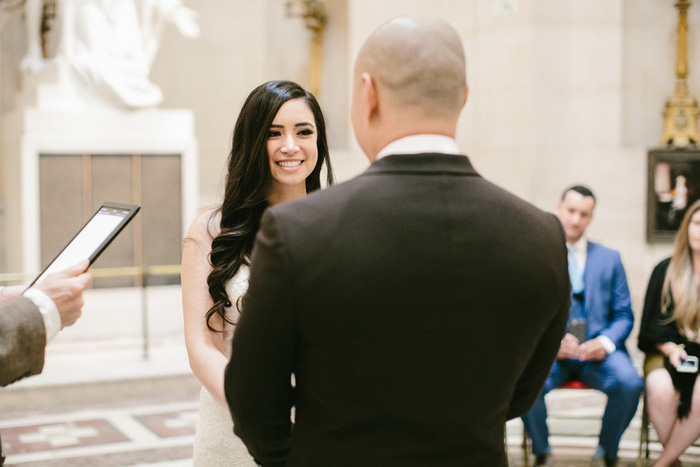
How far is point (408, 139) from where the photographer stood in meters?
1.65

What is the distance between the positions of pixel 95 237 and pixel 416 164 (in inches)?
45.2

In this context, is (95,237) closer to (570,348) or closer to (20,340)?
(20,340)

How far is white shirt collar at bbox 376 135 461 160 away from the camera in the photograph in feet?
5.41

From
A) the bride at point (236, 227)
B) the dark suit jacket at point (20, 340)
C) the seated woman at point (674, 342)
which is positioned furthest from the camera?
the seated woman at point (674, 342)

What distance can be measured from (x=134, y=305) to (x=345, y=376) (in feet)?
27.0

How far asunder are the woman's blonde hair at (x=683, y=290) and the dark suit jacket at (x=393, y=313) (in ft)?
13.3

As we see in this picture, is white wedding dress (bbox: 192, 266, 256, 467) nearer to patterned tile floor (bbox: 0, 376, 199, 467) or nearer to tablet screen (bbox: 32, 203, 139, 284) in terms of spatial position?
tablet screen (bbox: 32, 203, 139, 284)

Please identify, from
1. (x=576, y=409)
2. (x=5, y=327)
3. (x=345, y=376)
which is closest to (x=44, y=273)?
(x=5, y=327)

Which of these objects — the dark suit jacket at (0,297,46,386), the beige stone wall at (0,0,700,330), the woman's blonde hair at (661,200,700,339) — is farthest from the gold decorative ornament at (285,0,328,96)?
the dark suit jacket at (0,297,46,386)

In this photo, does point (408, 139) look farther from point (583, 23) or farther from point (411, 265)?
point (583, 23)

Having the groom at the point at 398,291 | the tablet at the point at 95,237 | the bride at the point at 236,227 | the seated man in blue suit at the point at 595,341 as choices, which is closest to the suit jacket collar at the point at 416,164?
the groom at the point at 398,291

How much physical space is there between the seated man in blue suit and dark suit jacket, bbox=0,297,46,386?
3.78 m

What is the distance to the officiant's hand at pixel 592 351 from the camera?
5410 millimetres

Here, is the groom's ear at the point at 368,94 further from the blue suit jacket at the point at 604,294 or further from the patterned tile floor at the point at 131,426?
the blue suit jacket at the point at 604,294
